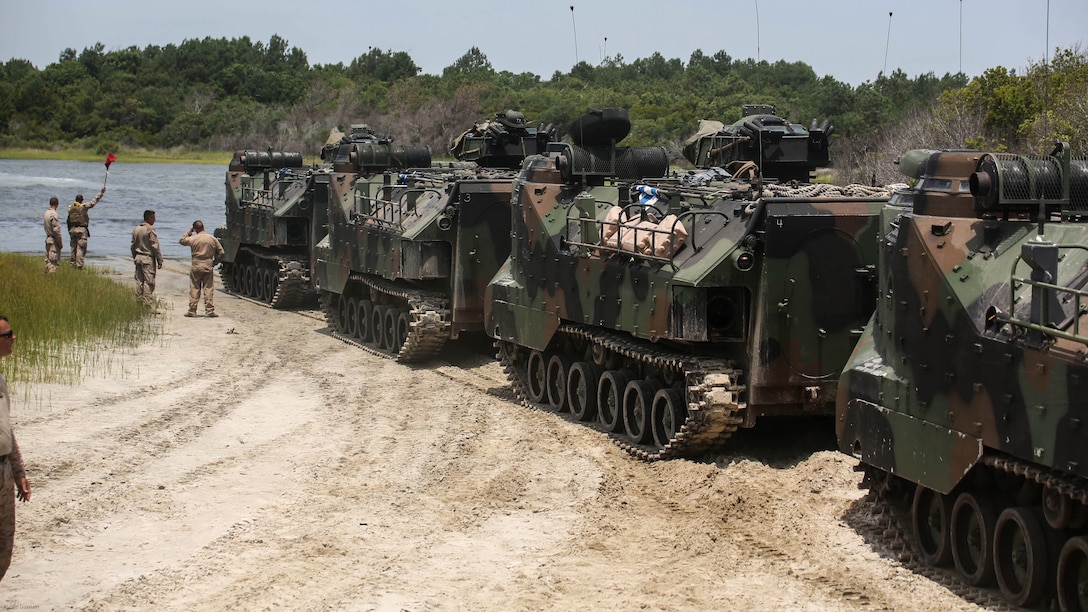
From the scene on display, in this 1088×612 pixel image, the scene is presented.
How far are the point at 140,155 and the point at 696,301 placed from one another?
6628cm

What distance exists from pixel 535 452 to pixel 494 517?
2.42 meters

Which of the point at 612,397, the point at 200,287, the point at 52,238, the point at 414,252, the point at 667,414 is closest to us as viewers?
the point at 667,414

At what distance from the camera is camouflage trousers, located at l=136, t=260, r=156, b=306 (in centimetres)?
2391

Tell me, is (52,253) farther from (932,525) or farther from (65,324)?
(932,525)

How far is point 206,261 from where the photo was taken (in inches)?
931

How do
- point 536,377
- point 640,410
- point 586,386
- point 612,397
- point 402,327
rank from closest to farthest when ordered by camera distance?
point 640,410
point 612,397
point 586,386
point 536,377
point 402,327

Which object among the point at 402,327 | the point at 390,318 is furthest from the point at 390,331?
the point at 402,327

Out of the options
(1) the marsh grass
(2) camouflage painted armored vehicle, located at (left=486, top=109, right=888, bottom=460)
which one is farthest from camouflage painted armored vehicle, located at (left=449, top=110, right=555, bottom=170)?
(2) camouflage painted armored vehicle, located at (left=486, top=109, right=888, bottom=460)

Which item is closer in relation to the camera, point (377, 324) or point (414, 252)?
point (414, 252)

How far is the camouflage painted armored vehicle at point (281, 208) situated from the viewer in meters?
24.2

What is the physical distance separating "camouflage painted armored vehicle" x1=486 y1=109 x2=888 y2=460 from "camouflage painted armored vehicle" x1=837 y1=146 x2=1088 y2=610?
6.42ft

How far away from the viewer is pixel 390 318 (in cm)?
2052

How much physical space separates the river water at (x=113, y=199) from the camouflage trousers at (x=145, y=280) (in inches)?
318

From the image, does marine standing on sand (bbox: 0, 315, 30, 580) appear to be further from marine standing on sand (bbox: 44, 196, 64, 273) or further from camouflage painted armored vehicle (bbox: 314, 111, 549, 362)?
marine standing on sand (bbox: 44, 196, 64, 273)
